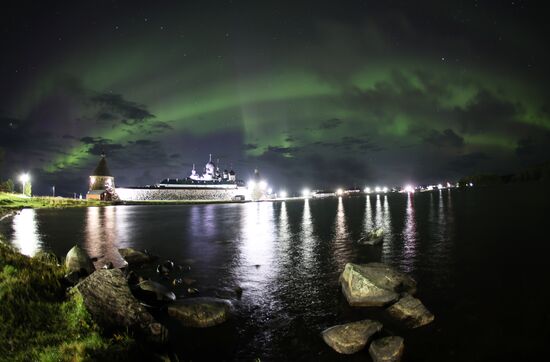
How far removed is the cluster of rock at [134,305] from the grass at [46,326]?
0.45 m

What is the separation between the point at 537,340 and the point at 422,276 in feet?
27.4

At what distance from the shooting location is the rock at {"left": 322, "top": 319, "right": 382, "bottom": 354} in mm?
11023

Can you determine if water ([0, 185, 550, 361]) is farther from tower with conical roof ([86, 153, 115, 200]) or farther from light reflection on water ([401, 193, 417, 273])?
tower with conical roof ([86, 153, 115, 200])

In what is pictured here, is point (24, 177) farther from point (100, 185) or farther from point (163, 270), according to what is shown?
point (163, 270)

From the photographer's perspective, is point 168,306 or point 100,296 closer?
point 100,296

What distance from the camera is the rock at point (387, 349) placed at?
33.6 feet

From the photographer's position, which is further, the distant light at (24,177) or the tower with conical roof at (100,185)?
the tower with conical roof at (100,185)

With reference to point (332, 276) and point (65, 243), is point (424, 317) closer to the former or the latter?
point (332, 276)

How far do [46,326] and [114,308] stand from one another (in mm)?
1865

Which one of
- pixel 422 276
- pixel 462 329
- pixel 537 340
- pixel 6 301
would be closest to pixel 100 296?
pixel 6 301

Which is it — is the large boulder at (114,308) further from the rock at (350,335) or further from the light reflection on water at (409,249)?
the light reflection on water at (409,249)

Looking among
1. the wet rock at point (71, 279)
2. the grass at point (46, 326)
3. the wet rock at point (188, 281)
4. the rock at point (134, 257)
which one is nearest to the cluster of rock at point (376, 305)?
the grass at point (46, 326)

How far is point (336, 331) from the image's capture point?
11.8m

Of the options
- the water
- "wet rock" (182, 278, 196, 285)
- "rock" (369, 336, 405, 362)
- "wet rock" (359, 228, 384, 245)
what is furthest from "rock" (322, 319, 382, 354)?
"wet rock" (359, 228, 384, 245)
